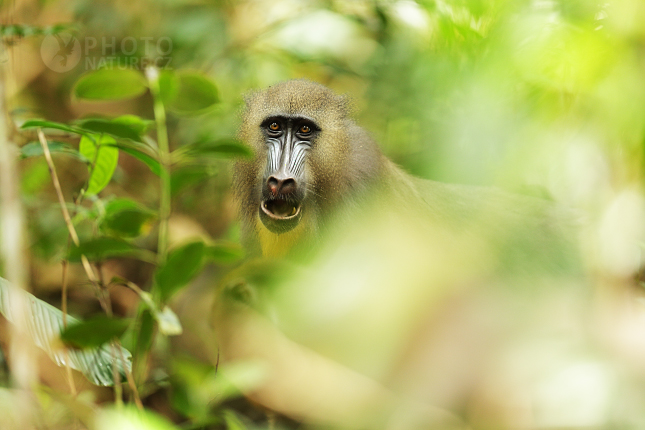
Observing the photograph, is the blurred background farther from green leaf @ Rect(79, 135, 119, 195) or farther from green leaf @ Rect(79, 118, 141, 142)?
green leaf @ Rect(79, 135, 119, 195)

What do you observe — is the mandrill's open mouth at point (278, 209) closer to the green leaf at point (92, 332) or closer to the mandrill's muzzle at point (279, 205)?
the mandrill's muzzle at point (279, 205)

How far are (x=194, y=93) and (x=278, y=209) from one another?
3.67ft

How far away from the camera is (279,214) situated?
2.99 metres

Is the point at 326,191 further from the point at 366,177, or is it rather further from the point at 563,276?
the point at 563,276

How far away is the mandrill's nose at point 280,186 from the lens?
9.71 feet

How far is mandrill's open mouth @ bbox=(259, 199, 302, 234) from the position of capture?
298 cm

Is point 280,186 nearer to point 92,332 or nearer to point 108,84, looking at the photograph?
point 108,84

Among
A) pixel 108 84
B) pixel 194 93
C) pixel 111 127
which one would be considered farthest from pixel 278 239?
pixel 111 127

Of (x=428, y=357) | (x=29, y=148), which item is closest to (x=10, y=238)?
(x=29, y=148)

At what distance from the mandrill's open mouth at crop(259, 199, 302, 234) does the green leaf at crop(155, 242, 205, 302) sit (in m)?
1.31

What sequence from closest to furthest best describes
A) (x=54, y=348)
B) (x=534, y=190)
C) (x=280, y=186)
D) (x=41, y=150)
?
(x=54, y=348) < (x=534, y=190) < (x=41, y=150) < (x=280, y=186)

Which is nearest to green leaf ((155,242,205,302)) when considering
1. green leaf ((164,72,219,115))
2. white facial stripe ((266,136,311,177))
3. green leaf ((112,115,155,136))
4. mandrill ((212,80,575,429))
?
mandrill ((212,80,575,429))

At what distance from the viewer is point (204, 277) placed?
15.9ft

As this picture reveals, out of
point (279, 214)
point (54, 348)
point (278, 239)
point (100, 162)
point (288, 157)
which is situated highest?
point (288, 157)
